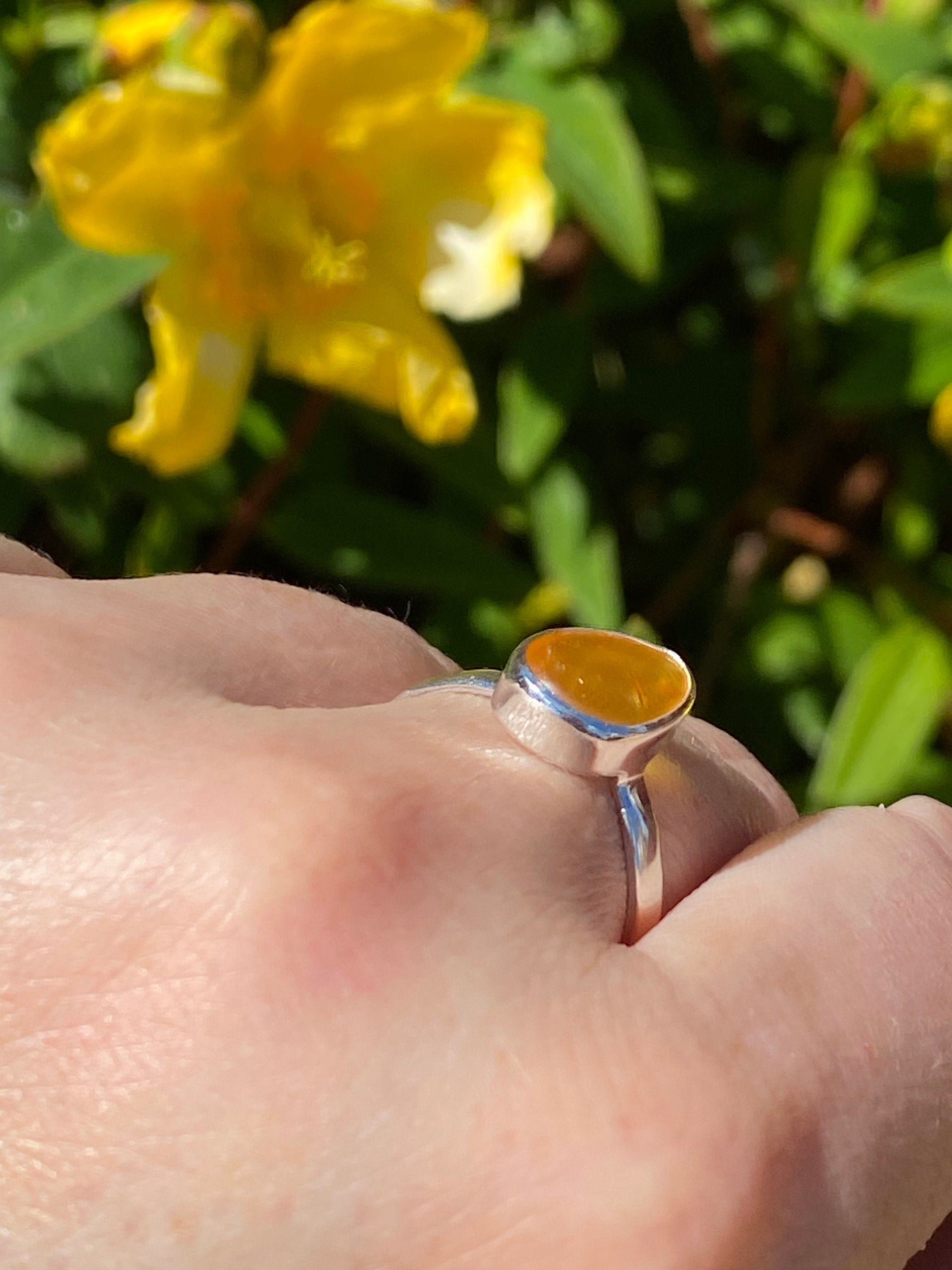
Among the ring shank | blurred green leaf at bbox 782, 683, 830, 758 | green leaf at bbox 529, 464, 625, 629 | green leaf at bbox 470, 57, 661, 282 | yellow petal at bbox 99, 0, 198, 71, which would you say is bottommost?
blurred green leaf at bbox 782, 683, 830, 758

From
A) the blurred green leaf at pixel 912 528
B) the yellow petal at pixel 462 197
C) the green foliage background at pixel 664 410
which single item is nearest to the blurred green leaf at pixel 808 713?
the green foliage background at pixel 664 410

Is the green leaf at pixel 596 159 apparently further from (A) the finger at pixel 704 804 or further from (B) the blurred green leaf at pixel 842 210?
(A) the finger at pixel 704 804

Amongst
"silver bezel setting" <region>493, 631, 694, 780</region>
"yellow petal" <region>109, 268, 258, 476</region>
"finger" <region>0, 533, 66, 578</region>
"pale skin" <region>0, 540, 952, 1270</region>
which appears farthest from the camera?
"yellow petal" <region>109, 268, 258, 476</region>

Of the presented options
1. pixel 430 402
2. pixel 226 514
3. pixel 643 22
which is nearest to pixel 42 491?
pixel 226 514

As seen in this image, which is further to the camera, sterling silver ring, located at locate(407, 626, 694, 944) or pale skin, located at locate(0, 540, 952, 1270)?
sterling silver ring, located at locate(407, 626, 694, 944)

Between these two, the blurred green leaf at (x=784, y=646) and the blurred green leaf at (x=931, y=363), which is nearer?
the blurred green leaf at (x=931, y=363)

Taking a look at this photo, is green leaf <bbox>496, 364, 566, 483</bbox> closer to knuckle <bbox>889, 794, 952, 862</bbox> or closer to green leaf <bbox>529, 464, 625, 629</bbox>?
green leaf <bbox>529, 464, 625, 629</bbox>

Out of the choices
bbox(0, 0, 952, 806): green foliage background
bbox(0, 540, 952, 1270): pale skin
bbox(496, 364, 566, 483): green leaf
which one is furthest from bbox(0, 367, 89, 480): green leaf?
bbox(0, 540, 952, 1270): pale skin
